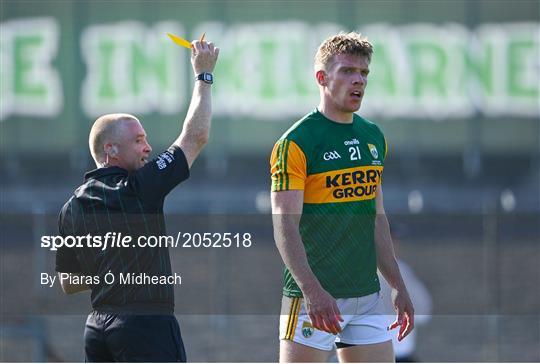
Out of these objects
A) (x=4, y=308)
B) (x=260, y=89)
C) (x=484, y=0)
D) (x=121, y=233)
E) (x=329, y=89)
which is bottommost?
(x=4, y=308)

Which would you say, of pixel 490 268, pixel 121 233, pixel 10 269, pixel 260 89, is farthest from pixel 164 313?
pixel 260 89

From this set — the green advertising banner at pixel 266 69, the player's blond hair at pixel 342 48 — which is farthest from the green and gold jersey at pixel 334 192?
the green advertising banner at pixel 266 69

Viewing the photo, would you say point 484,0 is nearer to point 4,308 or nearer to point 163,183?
point 4,308

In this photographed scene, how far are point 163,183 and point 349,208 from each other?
863 mm

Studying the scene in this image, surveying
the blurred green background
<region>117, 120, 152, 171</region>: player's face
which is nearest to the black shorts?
<region>117, 120, 152, 171</region>: player's face

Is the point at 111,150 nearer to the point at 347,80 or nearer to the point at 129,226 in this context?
the point at 129,226

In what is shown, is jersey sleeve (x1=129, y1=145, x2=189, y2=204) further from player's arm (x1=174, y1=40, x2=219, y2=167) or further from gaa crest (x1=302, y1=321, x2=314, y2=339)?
gaa crest (x1=302, y1=321, x2=314, y2=339)

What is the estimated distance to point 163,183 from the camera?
4598mm

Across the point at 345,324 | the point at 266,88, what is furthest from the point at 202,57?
the point at 266,88

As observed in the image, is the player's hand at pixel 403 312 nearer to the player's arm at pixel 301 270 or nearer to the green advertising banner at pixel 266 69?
the player's arm at pixel 301 270

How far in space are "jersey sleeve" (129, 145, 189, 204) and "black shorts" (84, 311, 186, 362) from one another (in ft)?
1.66

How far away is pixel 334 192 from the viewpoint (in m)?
4.89

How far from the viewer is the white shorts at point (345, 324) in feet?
16.1

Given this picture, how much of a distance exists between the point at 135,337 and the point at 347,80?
4.65 feet
